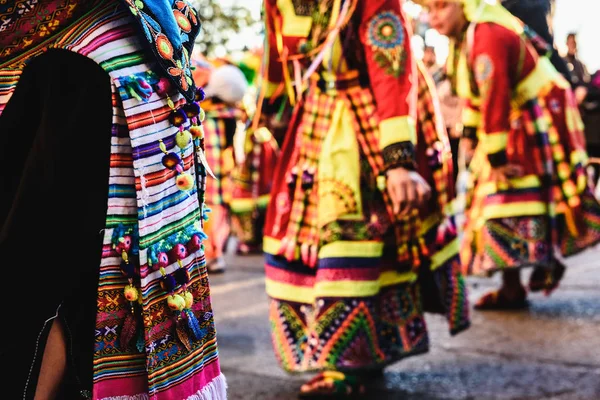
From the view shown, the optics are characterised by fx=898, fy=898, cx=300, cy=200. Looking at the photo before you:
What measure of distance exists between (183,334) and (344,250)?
4.57 feet

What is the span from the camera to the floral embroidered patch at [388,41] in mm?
3121

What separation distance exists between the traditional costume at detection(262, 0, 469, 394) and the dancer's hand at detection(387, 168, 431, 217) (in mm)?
37

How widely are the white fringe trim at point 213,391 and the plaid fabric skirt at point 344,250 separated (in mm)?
1225

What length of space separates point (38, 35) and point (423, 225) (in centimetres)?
196

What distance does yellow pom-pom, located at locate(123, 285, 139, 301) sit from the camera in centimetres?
176

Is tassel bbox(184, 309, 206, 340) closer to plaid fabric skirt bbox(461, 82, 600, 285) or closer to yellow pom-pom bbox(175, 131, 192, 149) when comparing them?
yellow pom-pom bbox(175, 131, 192, 149)

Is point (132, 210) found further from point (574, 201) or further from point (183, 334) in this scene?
point (574, 201)

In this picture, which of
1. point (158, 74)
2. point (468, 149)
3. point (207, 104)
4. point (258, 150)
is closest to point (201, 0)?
point (258, 150)

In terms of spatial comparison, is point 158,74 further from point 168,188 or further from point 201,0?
point 201,0

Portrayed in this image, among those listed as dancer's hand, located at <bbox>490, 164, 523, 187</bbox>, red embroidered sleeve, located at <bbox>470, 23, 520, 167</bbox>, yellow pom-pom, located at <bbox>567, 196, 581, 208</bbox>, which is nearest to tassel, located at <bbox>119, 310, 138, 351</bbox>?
red embroidered sleeve, located at <bbox>470, 23, 520, 167</bbox>

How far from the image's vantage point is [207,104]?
733cm

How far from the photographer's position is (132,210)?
5.91ft

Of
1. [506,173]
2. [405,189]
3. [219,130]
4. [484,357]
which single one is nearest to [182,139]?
[405,189]

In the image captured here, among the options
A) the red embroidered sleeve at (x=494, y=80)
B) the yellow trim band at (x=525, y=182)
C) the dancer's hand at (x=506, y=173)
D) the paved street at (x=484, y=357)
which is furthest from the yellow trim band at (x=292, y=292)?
the yellow trim band at (x=525, y=182)
